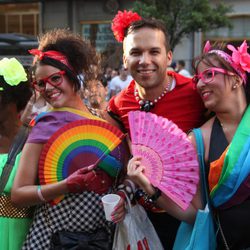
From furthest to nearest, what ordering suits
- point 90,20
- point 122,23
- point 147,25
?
point 90,20
point 122,23
point 147,25

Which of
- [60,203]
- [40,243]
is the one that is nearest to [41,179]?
[60,203]

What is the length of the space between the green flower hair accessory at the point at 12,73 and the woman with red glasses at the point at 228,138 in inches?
34.8

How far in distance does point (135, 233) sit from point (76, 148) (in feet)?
1.60

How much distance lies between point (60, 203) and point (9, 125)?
55 centimetres

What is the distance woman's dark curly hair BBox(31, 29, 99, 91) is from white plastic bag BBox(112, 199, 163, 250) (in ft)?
2.20

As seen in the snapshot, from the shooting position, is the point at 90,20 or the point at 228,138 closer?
the point at 228,138

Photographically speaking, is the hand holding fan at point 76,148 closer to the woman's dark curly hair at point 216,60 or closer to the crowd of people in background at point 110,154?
the crowd of people in background at point 110,154

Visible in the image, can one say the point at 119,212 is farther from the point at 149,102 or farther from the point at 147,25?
the point at 147,25

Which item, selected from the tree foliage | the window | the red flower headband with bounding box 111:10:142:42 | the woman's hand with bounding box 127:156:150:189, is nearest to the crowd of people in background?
the woman's hand with bounding box 127:156:150:189

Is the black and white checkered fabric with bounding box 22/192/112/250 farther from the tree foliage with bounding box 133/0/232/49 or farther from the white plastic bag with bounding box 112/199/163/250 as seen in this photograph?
the tree foliage with bounding box 133/0/232/49

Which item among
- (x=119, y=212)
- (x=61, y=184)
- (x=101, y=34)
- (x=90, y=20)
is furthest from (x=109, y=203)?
(x=90, y=20)

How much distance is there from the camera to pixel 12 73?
2.42 meters

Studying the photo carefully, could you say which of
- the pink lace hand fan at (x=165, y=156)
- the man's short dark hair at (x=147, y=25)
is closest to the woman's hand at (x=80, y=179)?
the pink lace hand fan at (x=165, y=156)

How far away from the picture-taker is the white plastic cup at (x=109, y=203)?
2.01 metres
